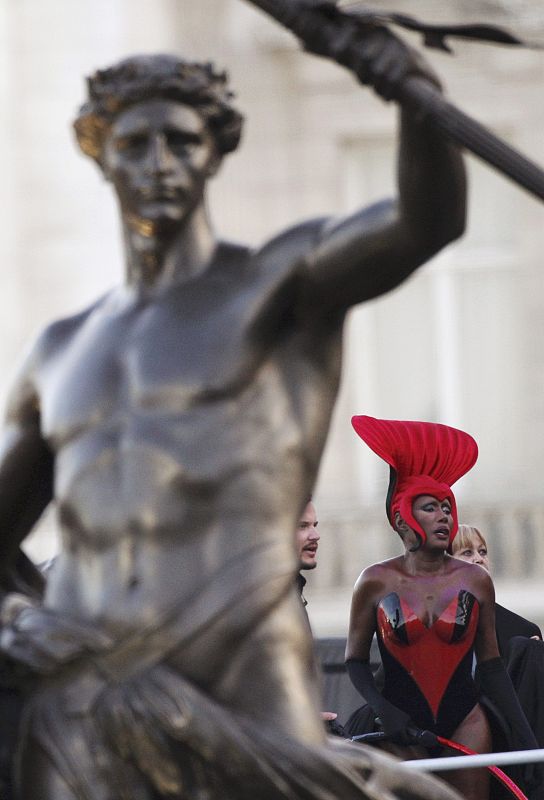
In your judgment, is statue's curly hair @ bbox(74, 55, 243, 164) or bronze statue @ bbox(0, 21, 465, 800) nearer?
bronze statue @ bbox(0, 21, 465, 800)

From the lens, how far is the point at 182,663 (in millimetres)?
3939

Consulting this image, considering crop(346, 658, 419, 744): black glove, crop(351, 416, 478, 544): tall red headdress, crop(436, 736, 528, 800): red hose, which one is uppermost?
crop(351, 416, 478, 544): tall red headdress

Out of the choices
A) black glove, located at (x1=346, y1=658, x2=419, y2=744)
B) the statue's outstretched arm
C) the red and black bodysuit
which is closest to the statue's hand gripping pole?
the statue's outstretched arm

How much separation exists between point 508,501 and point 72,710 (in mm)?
14072

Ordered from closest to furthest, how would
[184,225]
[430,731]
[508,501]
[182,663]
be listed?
[182,663], [184,225], [430,731], [508,501]

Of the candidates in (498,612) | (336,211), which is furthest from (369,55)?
(336,211)

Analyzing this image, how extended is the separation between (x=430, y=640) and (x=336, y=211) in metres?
11.0

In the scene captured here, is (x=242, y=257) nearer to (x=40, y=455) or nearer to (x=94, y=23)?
(x=40, y=455)

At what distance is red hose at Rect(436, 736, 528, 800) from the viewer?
7.31 m

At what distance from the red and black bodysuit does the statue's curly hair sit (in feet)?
11.5

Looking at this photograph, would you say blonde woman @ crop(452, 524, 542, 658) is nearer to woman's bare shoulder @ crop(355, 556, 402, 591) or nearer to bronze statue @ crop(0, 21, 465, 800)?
woman's bare shoulder @ crop(355, 556, 402, 591)

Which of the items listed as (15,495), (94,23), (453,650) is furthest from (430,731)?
(94,23)

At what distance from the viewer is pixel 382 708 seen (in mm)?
7422

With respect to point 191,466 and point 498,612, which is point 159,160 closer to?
point 191,466
